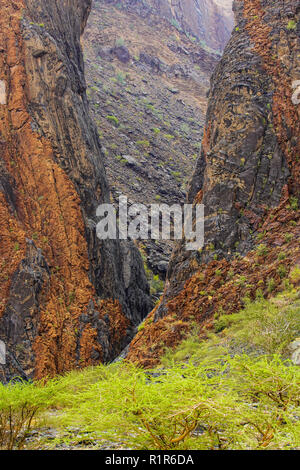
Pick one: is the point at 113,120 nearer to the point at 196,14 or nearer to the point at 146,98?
the point at 146,98

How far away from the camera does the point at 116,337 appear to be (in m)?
16.4

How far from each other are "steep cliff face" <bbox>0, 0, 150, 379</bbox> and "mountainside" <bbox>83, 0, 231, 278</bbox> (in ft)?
35.1

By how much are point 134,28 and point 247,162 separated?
5467 cm

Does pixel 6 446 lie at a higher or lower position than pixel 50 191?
lower

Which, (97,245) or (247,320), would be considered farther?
(97,245)

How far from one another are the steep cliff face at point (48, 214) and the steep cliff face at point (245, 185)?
2.68 metres

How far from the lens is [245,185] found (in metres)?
13.2

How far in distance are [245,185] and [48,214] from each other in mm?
7390

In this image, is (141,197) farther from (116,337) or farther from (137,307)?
(116,337)

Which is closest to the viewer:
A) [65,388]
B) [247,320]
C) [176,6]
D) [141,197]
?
[65,388]

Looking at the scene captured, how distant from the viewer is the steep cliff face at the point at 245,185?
11523 millimetres

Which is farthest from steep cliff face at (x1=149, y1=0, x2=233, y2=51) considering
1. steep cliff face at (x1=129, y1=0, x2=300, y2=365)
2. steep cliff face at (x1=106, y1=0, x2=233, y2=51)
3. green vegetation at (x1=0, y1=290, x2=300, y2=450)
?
green vegetation at (x1=0, y1=290, x2=300, y2=450)

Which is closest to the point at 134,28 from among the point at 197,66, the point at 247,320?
the point at 197,66

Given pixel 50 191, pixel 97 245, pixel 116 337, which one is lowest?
pixel 116 337
